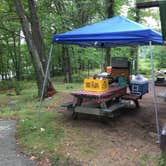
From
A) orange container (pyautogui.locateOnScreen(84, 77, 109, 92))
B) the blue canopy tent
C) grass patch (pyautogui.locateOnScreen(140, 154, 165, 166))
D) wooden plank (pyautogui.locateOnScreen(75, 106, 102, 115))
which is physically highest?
the blue canopy tent

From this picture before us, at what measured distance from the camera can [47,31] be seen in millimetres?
13969

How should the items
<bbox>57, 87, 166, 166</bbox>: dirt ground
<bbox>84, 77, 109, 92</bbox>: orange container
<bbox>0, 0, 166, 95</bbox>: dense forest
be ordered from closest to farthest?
1. <bbox>57, 87, 166, 166</bbox>: dirt ground
2. <bbox>84, 77, 109, 92</bbox>: orange container
3. <bbox>0, 0, 166, 95</bbox>: dense forest

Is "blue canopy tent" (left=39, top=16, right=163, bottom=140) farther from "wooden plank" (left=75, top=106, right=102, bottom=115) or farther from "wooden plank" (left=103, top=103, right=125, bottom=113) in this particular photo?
"wooden plank" (left=75, top=106, right=102, bottom=115)

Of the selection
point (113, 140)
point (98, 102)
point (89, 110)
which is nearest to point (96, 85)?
point (98, 102)

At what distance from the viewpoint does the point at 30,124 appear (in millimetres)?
5711

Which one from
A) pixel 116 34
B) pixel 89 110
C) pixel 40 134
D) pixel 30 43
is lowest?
pixel 40 134

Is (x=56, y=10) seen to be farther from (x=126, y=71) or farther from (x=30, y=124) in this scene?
(x=30, y=124)

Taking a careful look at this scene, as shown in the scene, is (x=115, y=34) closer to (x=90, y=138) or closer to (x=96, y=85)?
(x=96, y=85)

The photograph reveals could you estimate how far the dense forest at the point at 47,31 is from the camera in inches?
360

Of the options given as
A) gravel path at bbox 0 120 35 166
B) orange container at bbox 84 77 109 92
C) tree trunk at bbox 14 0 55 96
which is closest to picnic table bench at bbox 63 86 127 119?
orange container at bbox 84 77 109 92

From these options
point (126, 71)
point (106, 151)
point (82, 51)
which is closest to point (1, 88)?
point (82, 51)

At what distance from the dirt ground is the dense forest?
3.60 meters

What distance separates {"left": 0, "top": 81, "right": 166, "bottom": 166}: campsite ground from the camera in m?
3.93

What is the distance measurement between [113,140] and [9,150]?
175 cm
